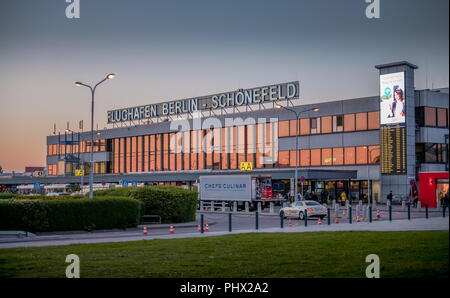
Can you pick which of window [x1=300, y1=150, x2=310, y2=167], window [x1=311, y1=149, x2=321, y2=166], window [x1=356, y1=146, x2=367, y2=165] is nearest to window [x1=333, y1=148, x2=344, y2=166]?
window [x1=356, y1=146, x2=367, y2=165]

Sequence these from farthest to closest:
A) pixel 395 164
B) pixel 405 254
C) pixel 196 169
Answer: pixel 196 169 < pixel 395 164 < pixel 405 254

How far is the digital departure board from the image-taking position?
5838cm

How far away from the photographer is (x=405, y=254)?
1180 cm

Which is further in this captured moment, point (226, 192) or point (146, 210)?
point (226, 192)

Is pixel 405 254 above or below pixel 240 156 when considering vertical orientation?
below

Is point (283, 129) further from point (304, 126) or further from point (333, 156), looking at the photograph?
point (333, 156)

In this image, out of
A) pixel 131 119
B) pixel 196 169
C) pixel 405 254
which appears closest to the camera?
pixel 405 254

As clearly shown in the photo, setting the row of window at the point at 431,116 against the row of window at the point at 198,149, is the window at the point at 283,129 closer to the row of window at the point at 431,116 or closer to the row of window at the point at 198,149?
the row of window at the point at 198,149

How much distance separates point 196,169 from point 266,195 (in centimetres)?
3375

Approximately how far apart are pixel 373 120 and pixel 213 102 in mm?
26790

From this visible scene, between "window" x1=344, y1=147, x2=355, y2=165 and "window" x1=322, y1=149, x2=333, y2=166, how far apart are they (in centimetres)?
218

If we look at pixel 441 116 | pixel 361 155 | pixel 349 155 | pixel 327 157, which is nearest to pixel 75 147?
pixel 327 157
